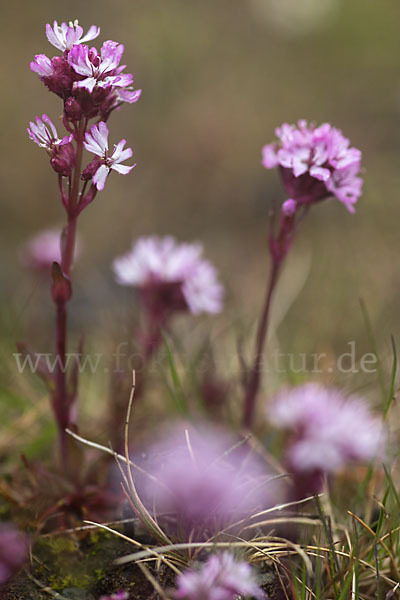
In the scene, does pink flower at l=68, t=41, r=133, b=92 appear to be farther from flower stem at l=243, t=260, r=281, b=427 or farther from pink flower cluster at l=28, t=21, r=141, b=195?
flower stem at l=243, t=260, r=281, b=427

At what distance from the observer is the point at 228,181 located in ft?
15.0

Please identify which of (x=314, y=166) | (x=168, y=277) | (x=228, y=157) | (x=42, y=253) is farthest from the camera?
(x=228, y=157)

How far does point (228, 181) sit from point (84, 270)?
56.4 inches

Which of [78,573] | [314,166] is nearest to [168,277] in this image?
[314,166]

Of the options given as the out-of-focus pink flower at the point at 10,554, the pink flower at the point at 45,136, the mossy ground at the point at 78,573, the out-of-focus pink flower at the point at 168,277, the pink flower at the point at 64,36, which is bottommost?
the mossy ground at the point at 78,573

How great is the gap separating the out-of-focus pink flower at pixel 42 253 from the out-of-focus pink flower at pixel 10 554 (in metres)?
1.61

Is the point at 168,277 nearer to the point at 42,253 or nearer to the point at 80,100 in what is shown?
the point at 80,100

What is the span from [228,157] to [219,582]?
3.96 metres

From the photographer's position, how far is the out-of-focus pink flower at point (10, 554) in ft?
4.57

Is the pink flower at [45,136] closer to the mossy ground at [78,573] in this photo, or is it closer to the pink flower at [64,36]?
the pink flower at [64,36]

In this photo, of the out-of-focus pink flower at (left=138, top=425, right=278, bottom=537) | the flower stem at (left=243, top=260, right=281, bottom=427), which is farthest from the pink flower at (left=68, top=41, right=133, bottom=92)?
the out-of-focus pink flower at (left=138, top=425, right=278, bottom=537)

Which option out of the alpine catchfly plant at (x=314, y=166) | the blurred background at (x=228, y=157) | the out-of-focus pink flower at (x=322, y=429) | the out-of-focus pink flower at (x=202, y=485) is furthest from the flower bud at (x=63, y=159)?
the blurred background at (x=228, y=157)

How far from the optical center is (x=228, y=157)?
4715 millimetres

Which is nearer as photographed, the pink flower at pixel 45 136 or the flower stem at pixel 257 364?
the pink flower at pixel 45 136
